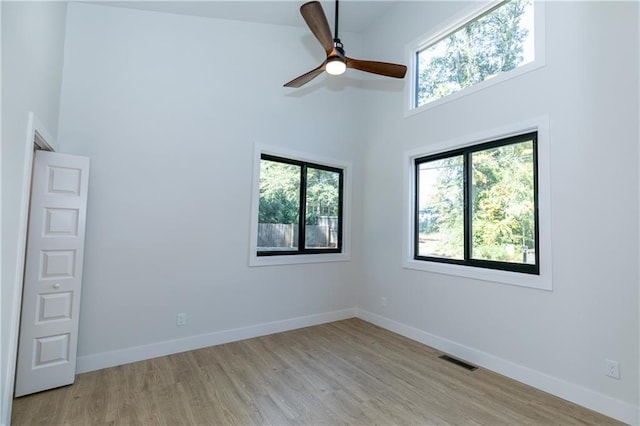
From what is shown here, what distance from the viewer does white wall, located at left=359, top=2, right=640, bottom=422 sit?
2170 millimetres

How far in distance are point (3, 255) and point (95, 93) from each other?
69.6 inches

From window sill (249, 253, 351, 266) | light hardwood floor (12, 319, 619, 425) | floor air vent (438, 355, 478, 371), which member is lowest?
light hardwood floor (12, 319, 619, 425)

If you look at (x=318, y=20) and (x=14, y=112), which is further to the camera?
(x=318, y=20)

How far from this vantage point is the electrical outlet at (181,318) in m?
3.17

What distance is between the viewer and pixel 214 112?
344 cm

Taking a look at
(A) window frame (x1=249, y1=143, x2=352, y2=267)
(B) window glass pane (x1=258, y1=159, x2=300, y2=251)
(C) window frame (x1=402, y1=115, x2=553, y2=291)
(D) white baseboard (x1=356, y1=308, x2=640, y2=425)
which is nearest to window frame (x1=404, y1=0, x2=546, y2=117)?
(C) window frame (x1=402, y1=115, x2=553, y2=291)

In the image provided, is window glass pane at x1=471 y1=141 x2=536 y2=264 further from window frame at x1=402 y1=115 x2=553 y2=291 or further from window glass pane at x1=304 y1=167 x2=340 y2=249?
window glass pane at x1=304 y1=167 x2=340 y2=249

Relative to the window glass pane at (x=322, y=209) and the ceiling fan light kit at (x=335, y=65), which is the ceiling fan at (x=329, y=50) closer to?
the ceiling fan light kit at (x=335, y=65)

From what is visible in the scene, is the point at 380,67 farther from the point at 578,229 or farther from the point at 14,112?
the point at 14,112

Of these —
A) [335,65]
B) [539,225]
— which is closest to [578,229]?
[539,225]

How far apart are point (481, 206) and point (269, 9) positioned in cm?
328

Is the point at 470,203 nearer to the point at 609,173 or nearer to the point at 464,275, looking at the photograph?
the point at 464,275

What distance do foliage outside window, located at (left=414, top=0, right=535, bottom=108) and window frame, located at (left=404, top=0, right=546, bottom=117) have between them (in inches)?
1.5

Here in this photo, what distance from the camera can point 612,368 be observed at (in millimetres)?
2191
